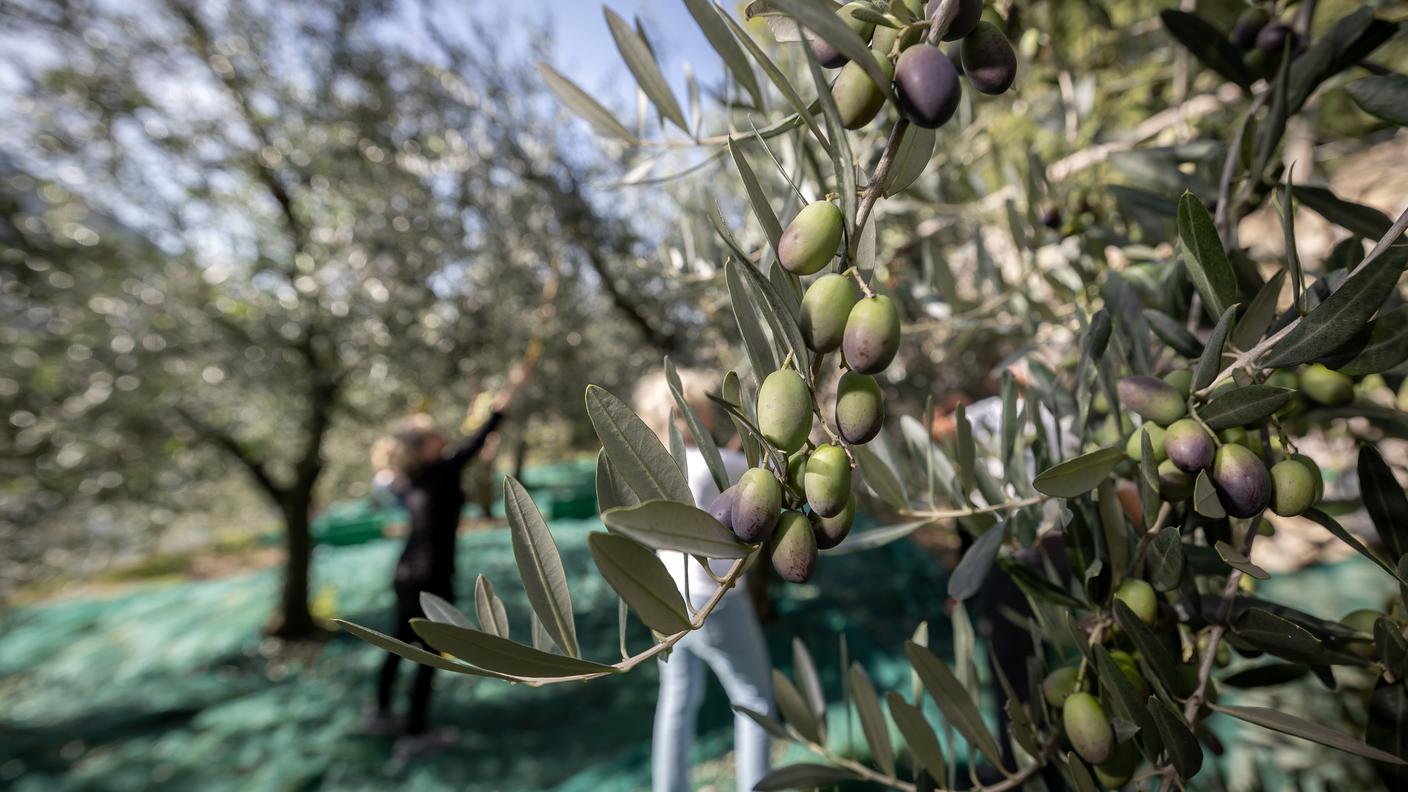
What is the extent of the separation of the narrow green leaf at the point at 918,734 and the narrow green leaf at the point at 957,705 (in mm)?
25

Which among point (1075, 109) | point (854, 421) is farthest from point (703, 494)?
point (854, 421)

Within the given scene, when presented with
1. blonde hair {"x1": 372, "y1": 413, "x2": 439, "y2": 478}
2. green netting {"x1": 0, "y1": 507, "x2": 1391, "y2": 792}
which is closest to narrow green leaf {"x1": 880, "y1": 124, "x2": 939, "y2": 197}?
green netting {"x1": 0, "y1": 507, "x2": 1391, "y2": 792}

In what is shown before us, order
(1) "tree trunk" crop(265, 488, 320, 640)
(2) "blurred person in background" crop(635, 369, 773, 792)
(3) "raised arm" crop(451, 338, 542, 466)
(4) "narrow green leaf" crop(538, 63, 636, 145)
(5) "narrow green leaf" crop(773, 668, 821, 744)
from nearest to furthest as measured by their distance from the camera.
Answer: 1. (4) "narrow green leaf" crop(538, 63, 636, 145)
2. (5) "narrow green leaf" crop(773, 668, 821, 744)
3. (2) "blurred person in background" crop(635, 369, 773, 792)
4. (3) "raised arm" crop(451, 338, 542, 466)
5. (1) "tree trunk" crop(265, 488, 320, 640)

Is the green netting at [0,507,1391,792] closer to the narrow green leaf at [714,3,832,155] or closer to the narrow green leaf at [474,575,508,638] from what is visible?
the narrow green leaf at [474,575,508,638]

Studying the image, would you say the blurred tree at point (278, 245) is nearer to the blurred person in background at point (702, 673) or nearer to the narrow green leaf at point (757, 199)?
the blurred person in background at point (702, 673)

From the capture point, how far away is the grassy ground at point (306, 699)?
2.54 m

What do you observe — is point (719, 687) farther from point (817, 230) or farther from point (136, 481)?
point (136, 481)

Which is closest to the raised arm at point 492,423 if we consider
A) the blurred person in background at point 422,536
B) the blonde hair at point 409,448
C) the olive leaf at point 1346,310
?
the blurred person in background at point 422,536

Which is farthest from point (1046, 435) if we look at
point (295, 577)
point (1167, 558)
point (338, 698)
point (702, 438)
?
point (295, 577)

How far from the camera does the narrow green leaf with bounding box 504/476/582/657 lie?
0.41 meters

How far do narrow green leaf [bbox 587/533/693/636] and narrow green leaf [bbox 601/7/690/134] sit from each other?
41cm

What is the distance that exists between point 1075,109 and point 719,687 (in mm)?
2638

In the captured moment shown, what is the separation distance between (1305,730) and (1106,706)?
13 centimetres

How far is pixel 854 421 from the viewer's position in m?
0.38
